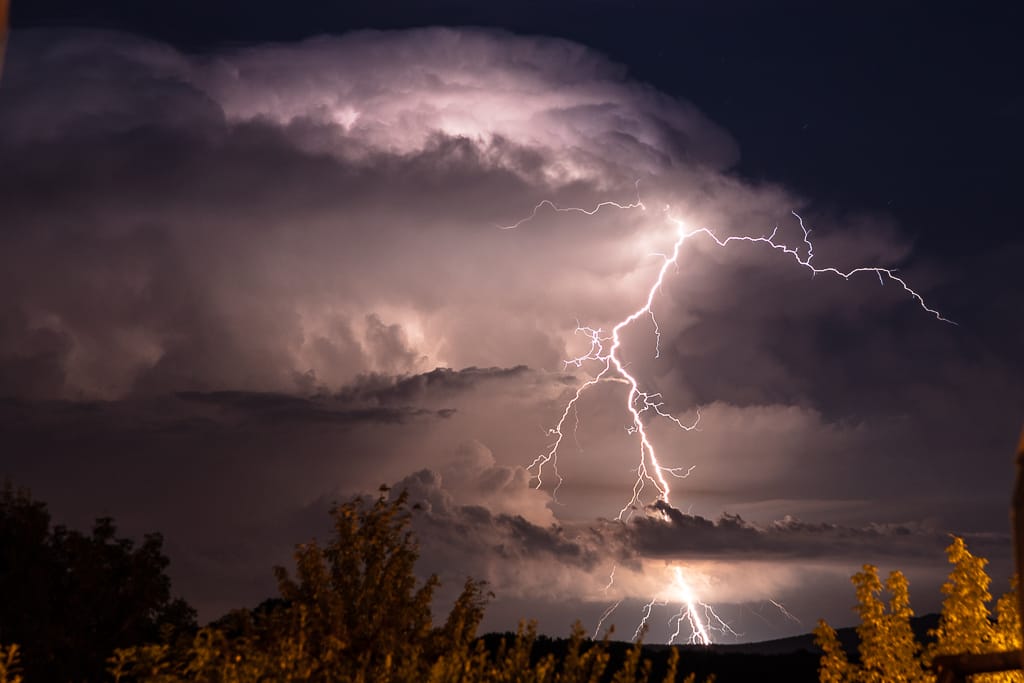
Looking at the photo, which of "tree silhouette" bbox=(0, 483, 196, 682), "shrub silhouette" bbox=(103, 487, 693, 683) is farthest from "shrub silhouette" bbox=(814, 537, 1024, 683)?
"tree silhouette" bbox=(0, 483, 196, 682)

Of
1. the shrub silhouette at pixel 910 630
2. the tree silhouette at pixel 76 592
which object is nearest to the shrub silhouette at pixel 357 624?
the shrub silhouette at pixel 910 630

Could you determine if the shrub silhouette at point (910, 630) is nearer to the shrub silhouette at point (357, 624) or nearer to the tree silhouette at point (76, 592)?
the shrub silhouette at point (357, 624)

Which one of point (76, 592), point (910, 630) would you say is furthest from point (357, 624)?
point (76, 592)

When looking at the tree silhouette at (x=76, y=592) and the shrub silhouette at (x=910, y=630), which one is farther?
the tree silhouette at (x=76, y=592)

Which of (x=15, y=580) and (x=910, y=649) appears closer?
(x=910, y=649)

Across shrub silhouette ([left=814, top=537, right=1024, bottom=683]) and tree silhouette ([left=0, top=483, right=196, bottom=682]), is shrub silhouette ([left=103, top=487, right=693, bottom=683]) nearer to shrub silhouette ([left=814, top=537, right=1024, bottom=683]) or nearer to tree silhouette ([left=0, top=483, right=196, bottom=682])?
shrub silhouette ([left=814, top=537, right=1024, bottom=683])

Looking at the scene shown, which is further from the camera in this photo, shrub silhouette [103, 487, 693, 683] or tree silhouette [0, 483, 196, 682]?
tree silhouette [0, 483, 196, 682]

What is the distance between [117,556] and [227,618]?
67.2 ft

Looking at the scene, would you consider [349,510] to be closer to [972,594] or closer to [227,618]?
[227,618]

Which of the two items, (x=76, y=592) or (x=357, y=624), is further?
(x=76, y=592)

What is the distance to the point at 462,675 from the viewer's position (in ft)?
45.2

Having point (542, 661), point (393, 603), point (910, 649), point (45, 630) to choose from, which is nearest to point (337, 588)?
point (393, 603)

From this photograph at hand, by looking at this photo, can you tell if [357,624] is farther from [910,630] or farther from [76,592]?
[76,592]

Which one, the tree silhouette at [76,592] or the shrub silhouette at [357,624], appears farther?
the tree silhouette at [76,592]
